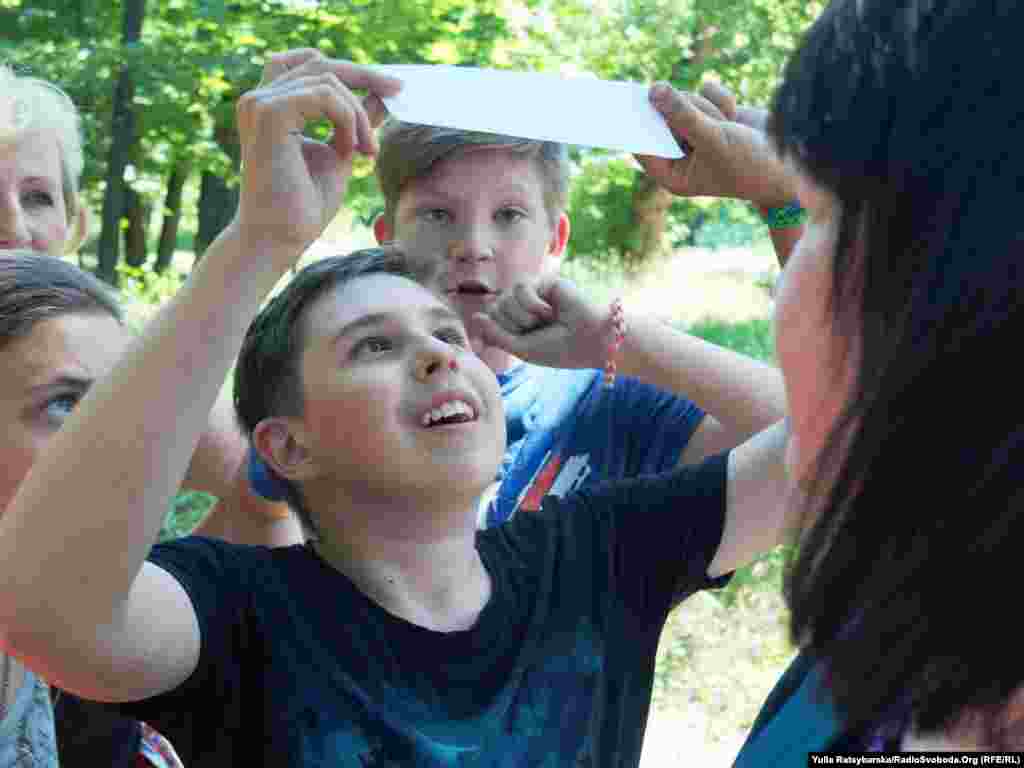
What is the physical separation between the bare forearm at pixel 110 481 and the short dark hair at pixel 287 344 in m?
0.53

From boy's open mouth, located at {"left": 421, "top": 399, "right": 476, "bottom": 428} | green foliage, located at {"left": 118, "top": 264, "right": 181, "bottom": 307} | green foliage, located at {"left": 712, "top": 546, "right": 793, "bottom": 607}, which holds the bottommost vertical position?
green foliage, located at {"left": 118, "top": 264, "right": 181, "bottom": 307}

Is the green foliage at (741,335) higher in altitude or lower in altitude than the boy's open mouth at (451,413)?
lower

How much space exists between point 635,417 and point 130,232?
13.2 metres

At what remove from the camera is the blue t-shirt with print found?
A: 232 centimetres

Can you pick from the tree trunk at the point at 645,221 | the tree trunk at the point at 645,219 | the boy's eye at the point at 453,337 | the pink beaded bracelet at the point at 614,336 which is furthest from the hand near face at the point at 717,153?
the tree trunk at the point at 645,219

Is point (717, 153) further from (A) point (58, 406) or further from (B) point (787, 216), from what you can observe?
(A) point (58, 406)

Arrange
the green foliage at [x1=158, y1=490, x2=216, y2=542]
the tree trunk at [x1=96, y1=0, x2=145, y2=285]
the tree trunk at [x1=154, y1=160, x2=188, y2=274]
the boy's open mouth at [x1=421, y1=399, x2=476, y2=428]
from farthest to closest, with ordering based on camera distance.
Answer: the tree trunk at [x1=154, y1=160, x2=188, y2=274] < the tree trunk at [x1=96, y1=0, x2=145, y2=285] < the green foliage at [x1=158, y1=490, x2=216, y2=542] < the boy's open mouth at [x1=421, y1=399, x2=476, y2=428]

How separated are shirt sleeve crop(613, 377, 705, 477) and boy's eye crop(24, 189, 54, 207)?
4.80ft

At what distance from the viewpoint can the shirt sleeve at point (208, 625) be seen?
1471 millimetres

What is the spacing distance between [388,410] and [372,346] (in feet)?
0.53

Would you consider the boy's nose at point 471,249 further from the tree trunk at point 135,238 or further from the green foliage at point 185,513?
the tree trunk at point 135,238

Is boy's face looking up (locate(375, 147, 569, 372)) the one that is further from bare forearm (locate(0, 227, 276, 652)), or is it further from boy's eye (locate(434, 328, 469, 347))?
bare forearm (locate(0, 227, 276, 652))

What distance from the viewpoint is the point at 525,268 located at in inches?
98.7

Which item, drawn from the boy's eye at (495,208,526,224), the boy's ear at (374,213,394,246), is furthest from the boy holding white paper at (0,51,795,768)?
the boy's ear at (374,213,394,246)
